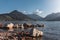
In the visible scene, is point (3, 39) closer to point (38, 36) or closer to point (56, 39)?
point (38, 36)

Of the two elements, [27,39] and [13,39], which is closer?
[13,39]

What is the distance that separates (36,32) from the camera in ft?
157

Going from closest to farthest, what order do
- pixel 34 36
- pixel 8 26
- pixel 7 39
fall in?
pixel 7 39, pixel 34 36, pixel 8 26

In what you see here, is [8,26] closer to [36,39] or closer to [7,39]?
[36,39]

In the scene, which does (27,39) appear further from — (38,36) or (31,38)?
(38,36)

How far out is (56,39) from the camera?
49.2 meters

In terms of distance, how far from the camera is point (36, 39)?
4500cm

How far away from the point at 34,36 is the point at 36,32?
138cm

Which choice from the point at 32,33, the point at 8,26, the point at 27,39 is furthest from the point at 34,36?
the point at 8,26

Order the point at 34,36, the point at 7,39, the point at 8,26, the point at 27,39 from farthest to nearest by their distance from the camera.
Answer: the point at 8,26 < the point at 34,36 < the point at 27,39 < the point at 7,39

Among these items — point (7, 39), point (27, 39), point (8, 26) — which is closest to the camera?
point (7, 39)

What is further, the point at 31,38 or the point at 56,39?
the point at 56,39

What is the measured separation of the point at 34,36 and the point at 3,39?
41.2 feet

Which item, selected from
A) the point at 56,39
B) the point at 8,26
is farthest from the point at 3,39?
the point at 8,26
